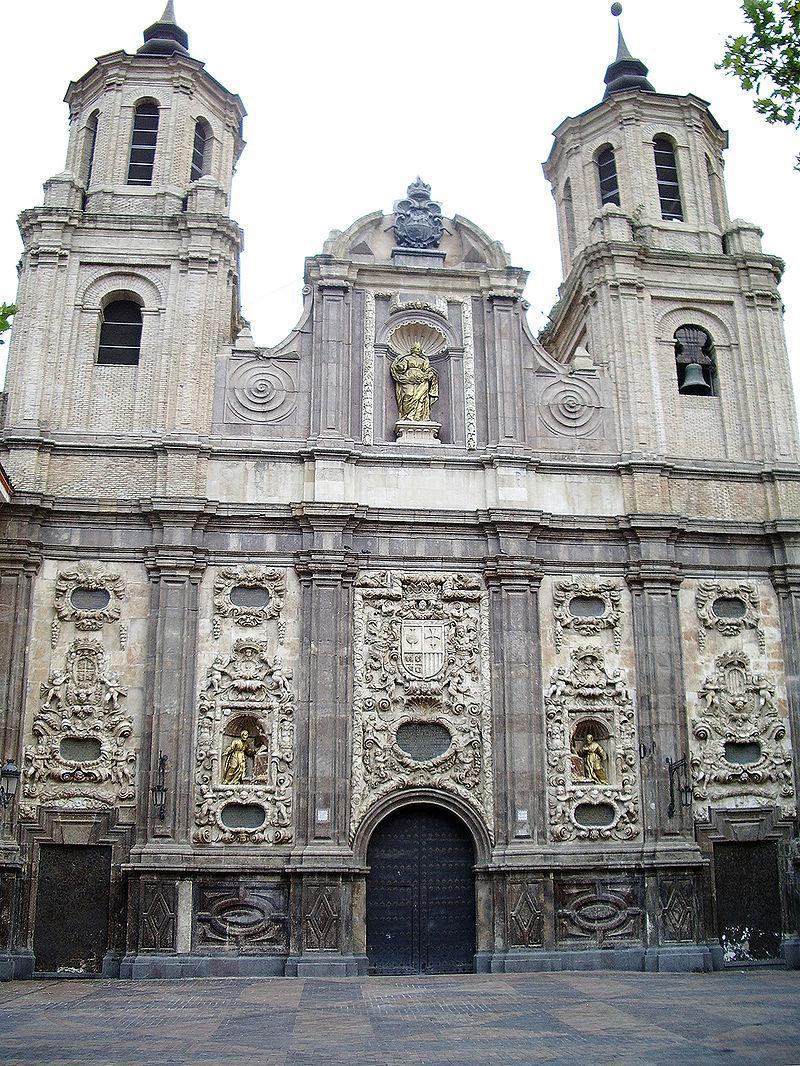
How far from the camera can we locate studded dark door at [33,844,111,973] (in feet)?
63.9

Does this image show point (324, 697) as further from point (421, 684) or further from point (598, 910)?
point (598, 910)

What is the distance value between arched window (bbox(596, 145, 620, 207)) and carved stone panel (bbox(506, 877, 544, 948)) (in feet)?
53.6

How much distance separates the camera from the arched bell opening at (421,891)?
66.6 feet

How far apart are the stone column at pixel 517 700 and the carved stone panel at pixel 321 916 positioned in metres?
3.33

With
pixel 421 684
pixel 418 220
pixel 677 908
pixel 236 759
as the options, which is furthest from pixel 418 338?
pixel 677 908

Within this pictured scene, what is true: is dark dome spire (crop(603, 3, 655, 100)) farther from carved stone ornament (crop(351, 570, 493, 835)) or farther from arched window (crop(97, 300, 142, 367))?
carved stone ornament (crop(351, 570, 493, 835))

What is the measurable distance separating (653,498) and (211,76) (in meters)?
14.5

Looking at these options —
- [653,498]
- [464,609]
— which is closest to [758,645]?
[653,498]

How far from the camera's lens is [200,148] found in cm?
2639

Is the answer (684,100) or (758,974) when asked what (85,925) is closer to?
(758,974)

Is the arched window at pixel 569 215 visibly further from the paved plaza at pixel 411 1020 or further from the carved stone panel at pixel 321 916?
the paved plaza at pixel 411 1020

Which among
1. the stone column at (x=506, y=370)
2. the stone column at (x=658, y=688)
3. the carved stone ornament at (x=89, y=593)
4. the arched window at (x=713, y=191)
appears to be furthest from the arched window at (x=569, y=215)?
the carved stone ornament at (x=89, y=593)

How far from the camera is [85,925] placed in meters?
19.7

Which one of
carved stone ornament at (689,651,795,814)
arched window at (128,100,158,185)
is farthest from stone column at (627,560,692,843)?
arched window at (128,100,158,185)
